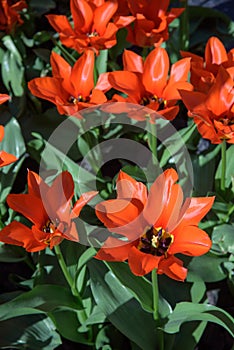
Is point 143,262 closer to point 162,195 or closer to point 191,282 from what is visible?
point 162,195

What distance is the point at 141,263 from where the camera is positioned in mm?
1112

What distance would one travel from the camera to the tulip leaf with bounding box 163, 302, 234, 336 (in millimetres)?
1316

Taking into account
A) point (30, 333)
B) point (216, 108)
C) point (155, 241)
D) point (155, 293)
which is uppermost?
point (216, 108)

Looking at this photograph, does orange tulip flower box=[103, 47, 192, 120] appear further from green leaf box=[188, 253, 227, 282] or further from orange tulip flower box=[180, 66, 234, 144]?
green leaf box=[188, 253, 227, 282]

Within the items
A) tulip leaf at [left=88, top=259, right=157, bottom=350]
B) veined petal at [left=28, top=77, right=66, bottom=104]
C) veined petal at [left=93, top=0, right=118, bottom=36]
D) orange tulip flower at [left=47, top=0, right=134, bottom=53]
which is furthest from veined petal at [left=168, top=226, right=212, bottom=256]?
veined petal at [left=93, top=0, right=118, bottom=36]

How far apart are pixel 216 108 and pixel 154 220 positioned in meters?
0.37

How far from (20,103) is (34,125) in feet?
0.35

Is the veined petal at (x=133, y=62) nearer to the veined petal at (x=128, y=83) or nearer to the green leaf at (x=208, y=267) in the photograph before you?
the veined petal at (x=128, y=83)

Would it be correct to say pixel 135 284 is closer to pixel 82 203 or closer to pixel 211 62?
pixel 82 203

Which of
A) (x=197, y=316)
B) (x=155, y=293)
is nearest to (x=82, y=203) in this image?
(x=155, y=293)

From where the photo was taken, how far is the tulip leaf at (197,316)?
1.32m

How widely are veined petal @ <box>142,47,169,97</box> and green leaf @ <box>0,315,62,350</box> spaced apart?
26.4 inches

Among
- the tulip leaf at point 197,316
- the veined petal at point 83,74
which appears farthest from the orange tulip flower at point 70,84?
the tulip leaf at point 197,316

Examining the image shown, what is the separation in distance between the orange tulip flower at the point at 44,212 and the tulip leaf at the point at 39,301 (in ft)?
0.65
